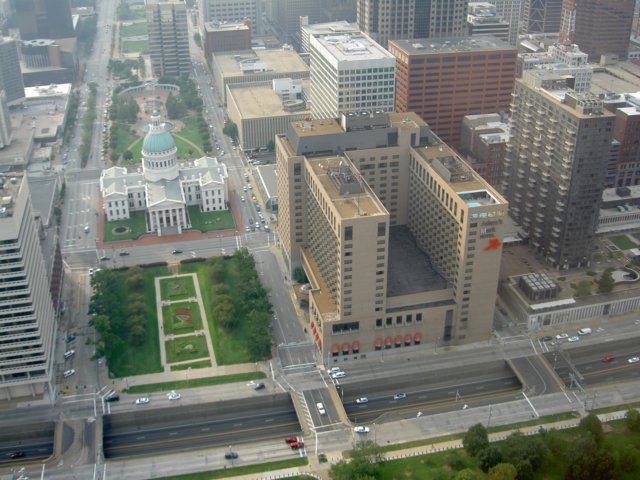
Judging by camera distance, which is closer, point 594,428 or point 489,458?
point 489,458

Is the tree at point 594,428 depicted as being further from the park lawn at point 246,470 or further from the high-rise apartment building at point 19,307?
the high-rise apartment building at point 19,307

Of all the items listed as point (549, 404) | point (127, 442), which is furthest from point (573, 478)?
point (127, 442)

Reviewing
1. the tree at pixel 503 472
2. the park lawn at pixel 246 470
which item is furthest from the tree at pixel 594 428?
the park lawn at pixel 246 470

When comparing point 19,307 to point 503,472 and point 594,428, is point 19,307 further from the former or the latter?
point 594,428

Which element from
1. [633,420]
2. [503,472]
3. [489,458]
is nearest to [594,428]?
[633,420]

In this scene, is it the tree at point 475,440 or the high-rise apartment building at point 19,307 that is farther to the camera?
the high-rise apartment building at point 19,307

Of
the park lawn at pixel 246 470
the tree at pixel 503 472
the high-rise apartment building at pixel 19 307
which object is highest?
the high-rise apartment building at pixel 19 307
